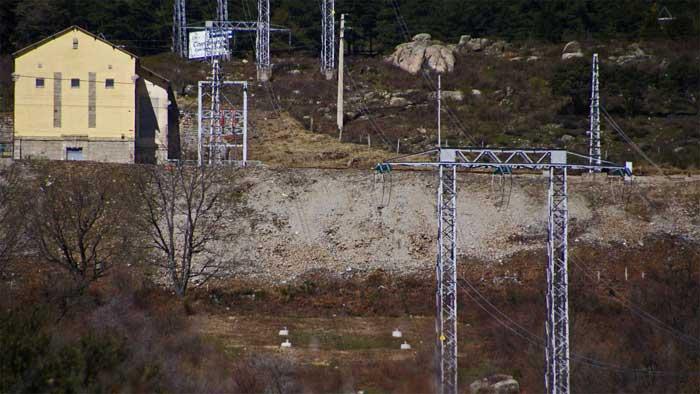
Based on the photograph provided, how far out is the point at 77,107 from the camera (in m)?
46.8

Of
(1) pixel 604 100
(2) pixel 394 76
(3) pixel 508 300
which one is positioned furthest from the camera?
(2) pixel 394 76

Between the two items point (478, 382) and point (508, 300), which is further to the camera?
point (508, 300)

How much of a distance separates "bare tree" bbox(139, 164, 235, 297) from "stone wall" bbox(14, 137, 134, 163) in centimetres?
382

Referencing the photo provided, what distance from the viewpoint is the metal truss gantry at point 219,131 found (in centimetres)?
4412

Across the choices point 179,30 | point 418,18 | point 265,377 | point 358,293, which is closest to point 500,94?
point 418,18

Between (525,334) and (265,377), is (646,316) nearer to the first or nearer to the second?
(525,334)

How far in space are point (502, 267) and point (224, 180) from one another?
1121cm

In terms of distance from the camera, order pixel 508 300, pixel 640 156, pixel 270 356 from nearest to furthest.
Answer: pixel 270 356, pixel 508 300, pixel 640 156

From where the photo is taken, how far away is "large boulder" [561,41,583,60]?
70481 mm

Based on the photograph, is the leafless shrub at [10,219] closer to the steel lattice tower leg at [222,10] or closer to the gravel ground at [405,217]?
the gravel ground at [405,217]

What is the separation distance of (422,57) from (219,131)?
26.2 meters

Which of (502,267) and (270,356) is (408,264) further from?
(270,356)

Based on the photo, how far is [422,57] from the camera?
6900cm

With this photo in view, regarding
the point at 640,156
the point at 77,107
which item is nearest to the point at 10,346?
the point at 77,107
